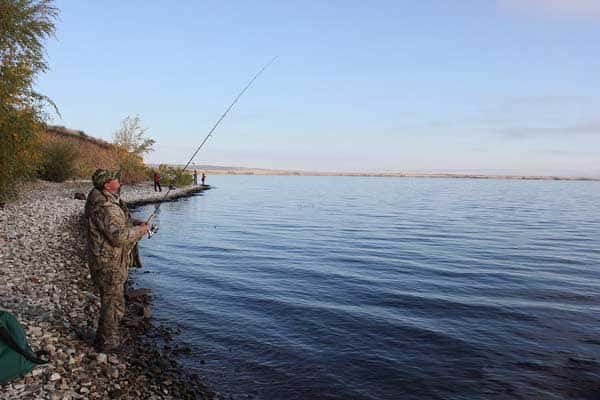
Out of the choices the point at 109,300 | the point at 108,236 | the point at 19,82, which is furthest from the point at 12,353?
the point at 19,82

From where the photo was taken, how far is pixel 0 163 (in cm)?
1797

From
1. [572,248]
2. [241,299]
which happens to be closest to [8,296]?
[241,299]

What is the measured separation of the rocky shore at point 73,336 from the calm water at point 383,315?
29.4 inches

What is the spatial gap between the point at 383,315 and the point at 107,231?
7.85 meters

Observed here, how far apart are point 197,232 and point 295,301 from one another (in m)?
15.4

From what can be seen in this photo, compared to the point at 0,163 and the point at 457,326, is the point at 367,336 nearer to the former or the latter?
the point at 457,326

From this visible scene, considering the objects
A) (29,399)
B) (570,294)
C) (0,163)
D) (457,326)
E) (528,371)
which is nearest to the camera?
(29,399)

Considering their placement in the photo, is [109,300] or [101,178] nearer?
[101,178]

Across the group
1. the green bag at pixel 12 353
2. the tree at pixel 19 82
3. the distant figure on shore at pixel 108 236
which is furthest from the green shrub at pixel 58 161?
the green bag at pixel 12 353

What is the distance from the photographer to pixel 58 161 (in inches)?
1681

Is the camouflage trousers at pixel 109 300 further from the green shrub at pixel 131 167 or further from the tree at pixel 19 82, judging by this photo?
the green shrub at pixel 131 167

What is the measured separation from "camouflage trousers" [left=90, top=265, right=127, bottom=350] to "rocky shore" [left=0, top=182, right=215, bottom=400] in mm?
239

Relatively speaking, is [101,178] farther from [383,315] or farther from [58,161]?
[58,161]

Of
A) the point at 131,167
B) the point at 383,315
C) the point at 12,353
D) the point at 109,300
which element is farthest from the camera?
the point at 131,167
